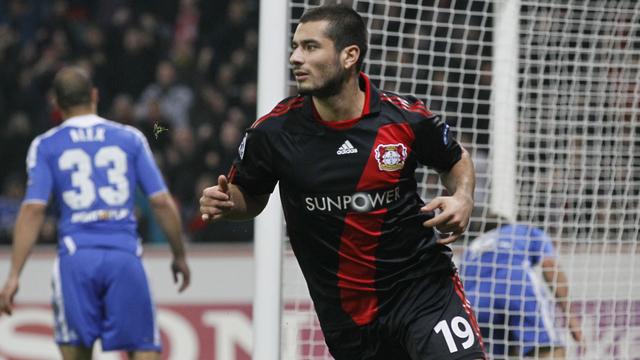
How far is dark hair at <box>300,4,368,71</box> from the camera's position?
15.5 feet

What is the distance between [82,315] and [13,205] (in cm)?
464

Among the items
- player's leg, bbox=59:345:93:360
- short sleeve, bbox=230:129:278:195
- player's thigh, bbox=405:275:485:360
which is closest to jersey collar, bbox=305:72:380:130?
short sleeve, bbox=230:129:278:195

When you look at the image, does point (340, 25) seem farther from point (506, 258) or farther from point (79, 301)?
point (79, 301)

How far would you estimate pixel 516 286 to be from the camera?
715cm

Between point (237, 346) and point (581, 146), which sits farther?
point (237, 346)

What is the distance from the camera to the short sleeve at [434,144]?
4.71 m

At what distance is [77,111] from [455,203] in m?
3.43

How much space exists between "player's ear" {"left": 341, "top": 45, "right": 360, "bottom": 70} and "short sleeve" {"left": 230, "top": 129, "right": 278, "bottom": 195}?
1.33ft

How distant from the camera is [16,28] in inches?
548

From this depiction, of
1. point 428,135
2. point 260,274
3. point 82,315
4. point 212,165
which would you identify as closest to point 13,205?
point 212,165

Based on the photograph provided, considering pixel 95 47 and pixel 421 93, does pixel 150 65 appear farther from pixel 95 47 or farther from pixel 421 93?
pixel 421 93

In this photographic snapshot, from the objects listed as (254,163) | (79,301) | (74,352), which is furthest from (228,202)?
(74,352)

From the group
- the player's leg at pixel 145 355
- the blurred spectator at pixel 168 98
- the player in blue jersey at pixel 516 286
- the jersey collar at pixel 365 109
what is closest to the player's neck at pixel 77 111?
the player's leg at pixel 145 355

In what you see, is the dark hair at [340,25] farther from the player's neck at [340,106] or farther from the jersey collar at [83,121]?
the jersey collar at [83,121]
